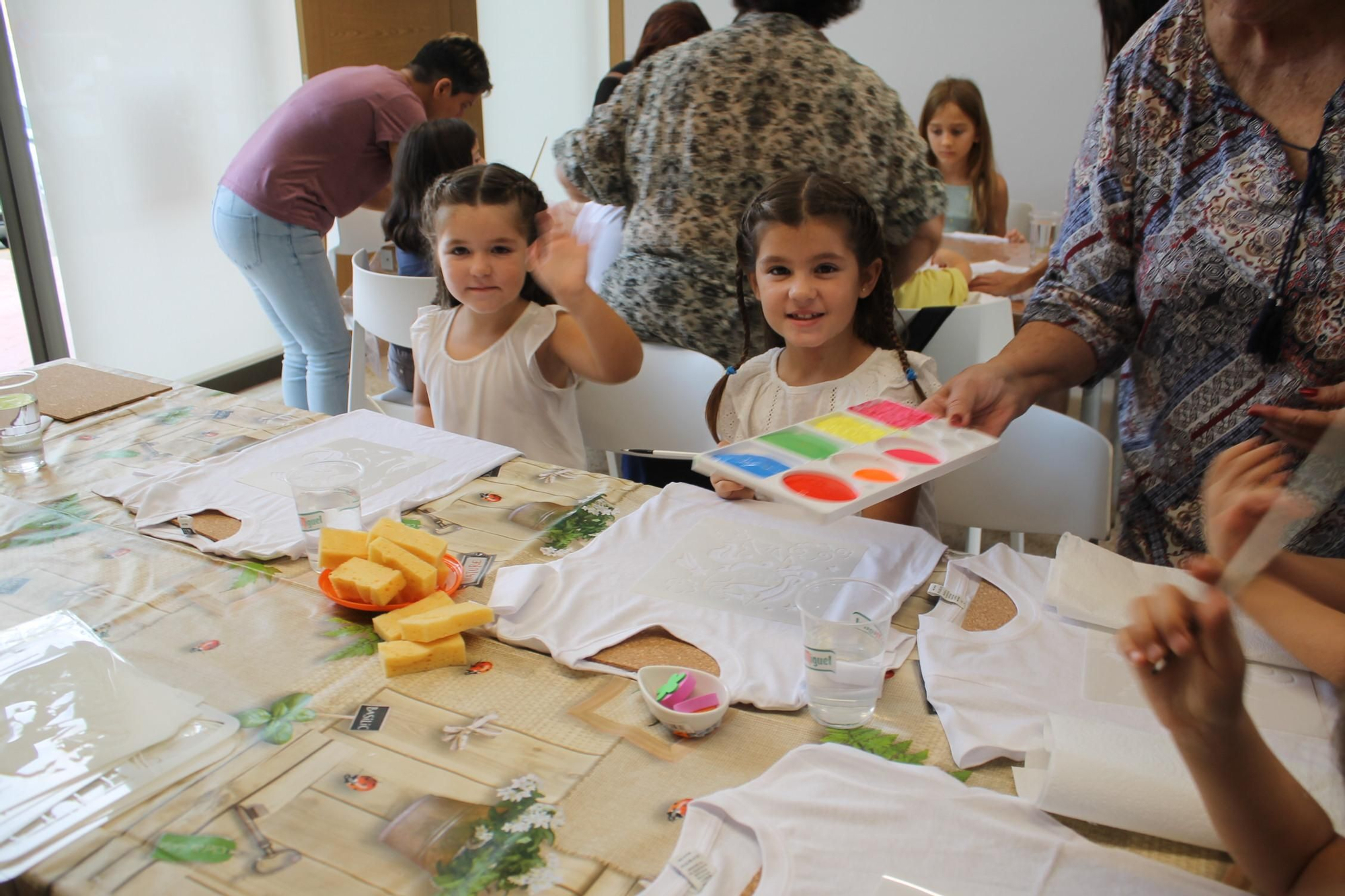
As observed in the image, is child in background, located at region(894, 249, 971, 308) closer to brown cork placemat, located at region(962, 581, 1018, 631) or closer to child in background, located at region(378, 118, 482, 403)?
child in background, located at region(378, 118, 482, 403)

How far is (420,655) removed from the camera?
1.06 metres

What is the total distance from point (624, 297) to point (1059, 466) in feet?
3.17

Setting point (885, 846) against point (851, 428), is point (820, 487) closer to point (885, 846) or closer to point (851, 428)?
point (851, 428)

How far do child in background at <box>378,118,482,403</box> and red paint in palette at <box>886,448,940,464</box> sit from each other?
161cm

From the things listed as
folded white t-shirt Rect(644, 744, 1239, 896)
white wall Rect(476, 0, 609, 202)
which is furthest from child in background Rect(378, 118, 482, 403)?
white wall Rect(476, 0, 609, 202)

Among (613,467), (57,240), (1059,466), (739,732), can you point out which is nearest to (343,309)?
(57,240)

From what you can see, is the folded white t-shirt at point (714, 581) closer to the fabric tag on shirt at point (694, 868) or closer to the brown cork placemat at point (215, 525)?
the fabric tag on shirt at point (694, 868)

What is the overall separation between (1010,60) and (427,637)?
15.5ft

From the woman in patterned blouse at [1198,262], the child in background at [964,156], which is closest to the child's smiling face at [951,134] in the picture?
the child in background at [964,156]

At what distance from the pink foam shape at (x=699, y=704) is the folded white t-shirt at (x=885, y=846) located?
0.12 metres

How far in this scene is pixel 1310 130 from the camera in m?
1.13

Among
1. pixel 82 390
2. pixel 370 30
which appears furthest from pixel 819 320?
pixel 370 30

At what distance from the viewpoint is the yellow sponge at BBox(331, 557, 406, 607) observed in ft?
3.80

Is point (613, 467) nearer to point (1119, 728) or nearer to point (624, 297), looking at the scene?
point (624, 297)
